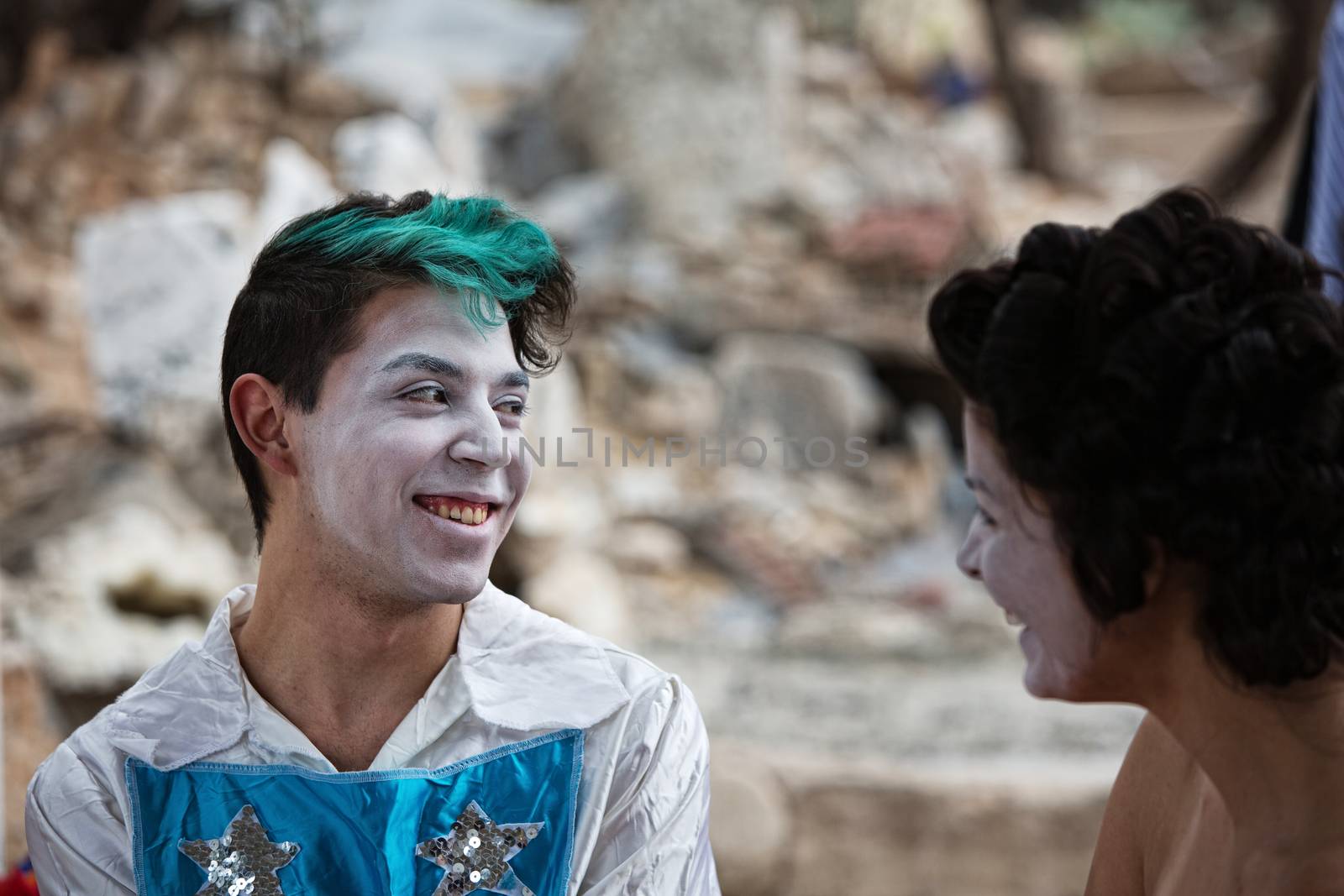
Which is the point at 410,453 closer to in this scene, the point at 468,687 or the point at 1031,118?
the point at 468,687

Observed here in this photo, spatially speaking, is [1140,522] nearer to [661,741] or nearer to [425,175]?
[661,741]

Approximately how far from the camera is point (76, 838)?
1.29 metres

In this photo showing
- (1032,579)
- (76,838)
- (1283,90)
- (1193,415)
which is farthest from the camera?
(1283,90)

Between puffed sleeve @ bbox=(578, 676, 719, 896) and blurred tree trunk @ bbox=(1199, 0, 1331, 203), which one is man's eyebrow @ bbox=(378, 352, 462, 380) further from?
blurred tree trunk @ bbox=(1199, 0, 1331, 203)

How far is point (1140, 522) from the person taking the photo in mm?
1039

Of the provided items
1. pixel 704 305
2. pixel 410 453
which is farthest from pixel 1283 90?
pixel 410 453

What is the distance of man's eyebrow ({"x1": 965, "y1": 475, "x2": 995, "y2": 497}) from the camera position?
3.79 feet

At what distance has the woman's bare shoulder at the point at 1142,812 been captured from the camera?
4.34ft

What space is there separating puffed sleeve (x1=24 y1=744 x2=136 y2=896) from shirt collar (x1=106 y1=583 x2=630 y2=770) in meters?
0.06

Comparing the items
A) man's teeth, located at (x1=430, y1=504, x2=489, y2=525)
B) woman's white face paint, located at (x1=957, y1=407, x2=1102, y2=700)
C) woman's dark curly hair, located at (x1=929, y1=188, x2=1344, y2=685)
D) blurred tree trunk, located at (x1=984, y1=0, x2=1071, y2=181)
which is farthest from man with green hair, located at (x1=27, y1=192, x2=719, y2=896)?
blurred tree trunk, located at (x1=984, y1=0, x2=1071, y2=181)

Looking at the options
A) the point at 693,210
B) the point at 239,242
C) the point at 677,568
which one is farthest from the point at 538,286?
the point at 693,210

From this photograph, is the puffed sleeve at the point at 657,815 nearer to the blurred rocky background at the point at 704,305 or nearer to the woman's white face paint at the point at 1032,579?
the woman's white face paint at the point at 1032,579

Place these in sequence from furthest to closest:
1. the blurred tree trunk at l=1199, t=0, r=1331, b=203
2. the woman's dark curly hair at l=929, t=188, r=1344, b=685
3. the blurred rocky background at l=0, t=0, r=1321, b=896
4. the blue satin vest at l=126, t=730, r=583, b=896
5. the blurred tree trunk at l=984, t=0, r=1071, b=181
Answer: the blurred tree trunk at l=984, t=0, r=1071, b=181 → the blurred tree trunk at l=1199, t=0, r=1331, b=203 → the blurred rocky background at l=0, t=0, r=1321, b=896 → the blue satin vest at l=126, t=730, r=583, b=896 → the woman's dark curly hair at l=929, t=188, r=1344, b=685

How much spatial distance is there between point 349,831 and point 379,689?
144 mm
